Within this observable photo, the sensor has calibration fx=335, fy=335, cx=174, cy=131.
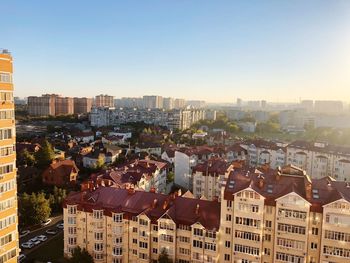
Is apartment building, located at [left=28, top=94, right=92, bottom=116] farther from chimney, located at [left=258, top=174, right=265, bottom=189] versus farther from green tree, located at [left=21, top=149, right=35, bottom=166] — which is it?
chimney, located at [left=258, top=174, right=265, bottom=189]

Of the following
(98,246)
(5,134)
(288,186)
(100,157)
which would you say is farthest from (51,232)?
(100,157)

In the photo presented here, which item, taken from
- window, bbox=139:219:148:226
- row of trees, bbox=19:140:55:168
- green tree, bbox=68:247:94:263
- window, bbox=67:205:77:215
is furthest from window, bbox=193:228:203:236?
row of trees, bbox=19:140:55:168

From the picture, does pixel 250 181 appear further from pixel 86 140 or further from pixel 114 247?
pixel 86 140

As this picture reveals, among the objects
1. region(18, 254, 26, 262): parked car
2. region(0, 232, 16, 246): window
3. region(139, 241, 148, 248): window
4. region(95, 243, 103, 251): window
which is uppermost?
region(0, 232, 16, 246): window

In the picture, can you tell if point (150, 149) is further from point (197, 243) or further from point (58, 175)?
point (197, 243)

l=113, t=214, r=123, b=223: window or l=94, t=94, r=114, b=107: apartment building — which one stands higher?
l=94, t=94, r=114, b=107: apartment building
